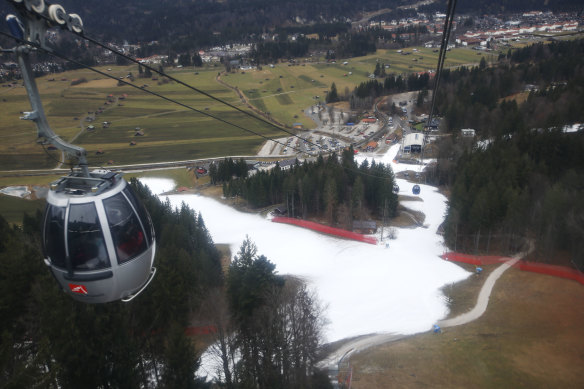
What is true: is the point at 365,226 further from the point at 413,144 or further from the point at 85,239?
the point at 413,144

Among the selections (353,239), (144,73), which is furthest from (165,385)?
(144,73)

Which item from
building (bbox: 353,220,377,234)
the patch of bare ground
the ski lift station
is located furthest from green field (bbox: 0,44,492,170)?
the patch of bare ground

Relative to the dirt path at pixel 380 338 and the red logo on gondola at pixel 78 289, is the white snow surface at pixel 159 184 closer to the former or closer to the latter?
the dirt path at pixel 380 338

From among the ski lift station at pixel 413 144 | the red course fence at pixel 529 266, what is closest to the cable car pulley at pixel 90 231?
the red course fence at pixel 529 266

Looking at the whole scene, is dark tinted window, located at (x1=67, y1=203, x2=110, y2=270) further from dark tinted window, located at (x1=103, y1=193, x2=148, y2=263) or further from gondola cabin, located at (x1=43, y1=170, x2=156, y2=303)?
dark tinted window, located at (x1=103, y1=193, x2=148, y2=263)

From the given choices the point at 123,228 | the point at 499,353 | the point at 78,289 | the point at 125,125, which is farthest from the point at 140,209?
the point at 125,125
